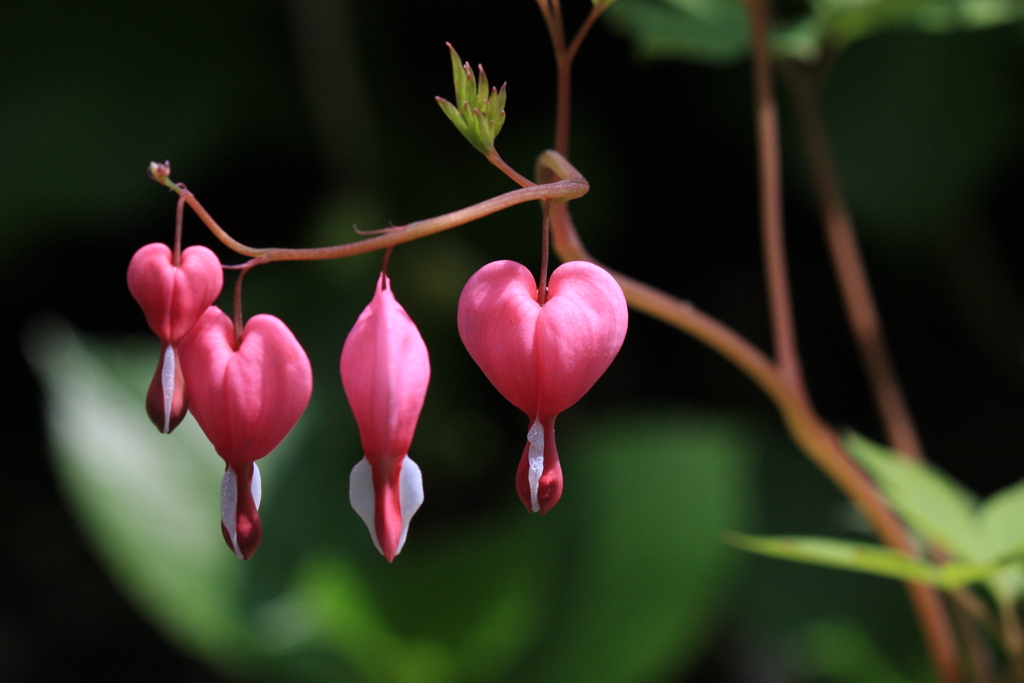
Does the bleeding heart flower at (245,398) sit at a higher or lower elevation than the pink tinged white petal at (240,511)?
higher

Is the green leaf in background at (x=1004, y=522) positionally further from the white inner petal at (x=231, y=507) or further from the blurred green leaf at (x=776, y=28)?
the white inner petal at (x=231, y=507)

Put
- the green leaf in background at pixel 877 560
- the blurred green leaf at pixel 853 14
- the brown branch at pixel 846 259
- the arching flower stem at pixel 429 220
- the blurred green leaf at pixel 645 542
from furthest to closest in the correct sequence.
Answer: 1. the blurred green leaf at pixel 645 542
2. the brown branch at pixel 846 259
3. the blurred green leaf at pixel 853 14
4. the green leaf in background at pixel 877 560
5. the arching flower stem at pixel 429 220

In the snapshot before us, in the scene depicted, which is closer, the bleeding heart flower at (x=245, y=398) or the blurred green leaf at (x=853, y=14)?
the bleeding heart flower at (x=245, y=398)

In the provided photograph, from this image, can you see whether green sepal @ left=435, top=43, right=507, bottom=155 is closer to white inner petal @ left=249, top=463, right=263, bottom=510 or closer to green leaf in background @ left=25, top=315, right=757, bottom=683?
white inner petal @ left=249, top=463, right=263, bottom=510

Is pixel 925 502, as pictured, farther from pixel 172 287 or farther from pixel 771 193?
pixel 172 287

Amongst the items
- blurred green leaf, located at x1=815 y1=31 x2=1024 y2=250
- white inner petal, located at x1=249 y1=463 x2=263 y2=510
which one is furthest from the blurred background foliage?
white inner petal, located at x1=249 y1=463 x2=263 y2=510

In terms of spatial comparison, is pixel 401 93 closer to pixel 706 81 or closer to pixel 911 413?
pixel 706 81

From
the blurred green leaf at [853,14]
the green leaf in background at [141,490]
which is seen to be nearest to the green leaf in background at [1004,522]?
the blurred green leaf at [853,14]
